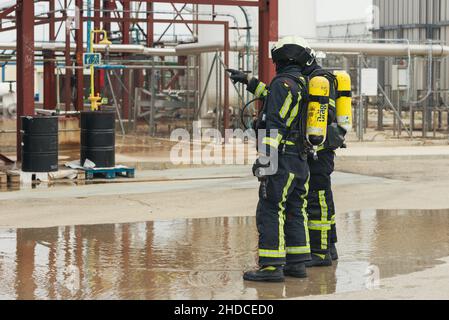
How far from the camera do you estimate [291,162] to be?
8523 millimetres

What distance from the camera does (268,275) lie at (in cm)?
841

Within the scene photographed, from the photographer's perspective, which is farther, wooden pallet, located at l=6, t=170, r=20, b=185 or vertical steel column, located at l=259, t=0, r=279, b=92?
vertical steel column, located at l=259, t=0, r=279, b=92

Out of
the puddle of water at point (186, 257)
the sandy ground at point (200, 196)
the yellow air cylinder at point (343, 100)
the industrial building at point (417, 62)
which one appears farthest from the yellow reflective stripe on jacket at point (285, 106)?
the industrial building at point (417, 62)

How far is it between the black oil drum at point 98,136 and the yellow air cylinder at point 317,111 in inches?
334

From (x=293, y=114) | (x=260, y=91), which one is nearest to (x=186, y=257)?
(x=260, y=91)

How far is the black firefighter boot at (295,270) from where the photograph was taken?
8.62 m

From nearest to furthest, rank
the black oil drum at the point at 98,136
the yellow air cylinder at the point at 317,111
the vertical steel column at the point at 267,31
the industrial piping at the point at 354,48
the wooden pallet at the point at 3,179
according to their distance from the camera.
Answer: the yellow air cylinder at the point at 317,111 → the wooden pallet at the point at 3,179 → the black oil drum at the point at 98,136 → the vertical steel column at the point at 267,31 → the industrial piping at the point at 354,48

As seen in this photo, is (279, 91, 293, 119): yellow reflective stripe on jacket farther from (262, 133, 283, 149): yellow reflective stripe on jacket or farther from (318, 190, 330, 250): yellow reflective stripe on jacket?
(318, 190, 330, 250): yellow reflective stripe on jacket

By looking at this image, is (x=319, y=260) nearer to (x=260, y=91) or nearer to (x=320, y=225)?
(x=320, y=225)

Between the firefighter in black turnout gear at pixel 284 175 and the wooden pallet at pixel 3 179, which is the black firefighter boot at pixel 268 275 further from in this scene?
the wooden pallet at pixel 3 179

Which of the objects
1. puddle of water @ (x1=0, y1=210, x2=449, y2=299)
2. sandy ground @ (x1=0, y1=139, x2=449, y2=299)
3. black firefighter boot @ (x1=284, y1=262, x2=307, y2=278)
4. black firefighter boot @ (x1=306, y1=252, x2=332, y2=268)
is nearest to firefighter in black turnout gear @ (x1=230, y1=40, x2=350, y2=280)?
black firefighter boot @ (x1=306, y1=252, x2=332, y2=268)

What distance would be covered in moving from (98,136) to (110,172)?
0.69m

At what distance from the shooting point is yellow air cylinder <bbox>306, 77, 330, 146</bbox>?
850cm

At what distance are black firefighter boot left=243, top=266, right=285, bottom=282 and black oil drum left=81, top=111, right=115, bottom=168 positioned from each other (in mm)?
8596
